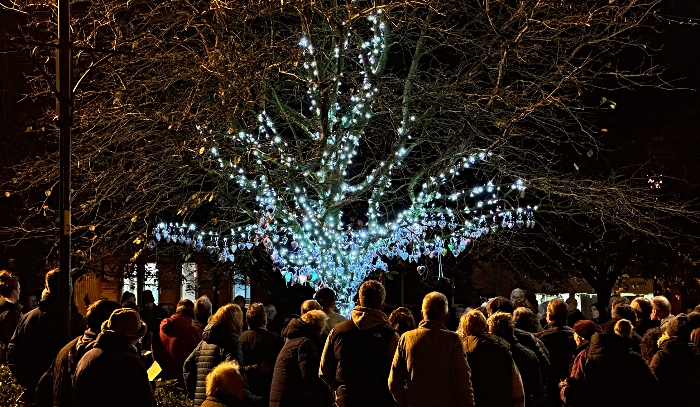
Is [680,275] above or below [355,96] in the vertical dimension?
below

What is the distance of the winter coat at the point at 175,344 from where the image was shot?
33.1ft

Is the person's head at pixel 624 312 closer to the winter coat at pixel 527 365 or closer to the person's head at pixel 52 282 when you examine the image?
the winter coat at pixel 527 365

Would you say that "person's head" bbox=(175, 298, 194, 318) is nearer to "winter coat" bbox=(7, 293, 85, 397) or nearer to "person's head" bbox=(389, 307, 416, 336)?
"winter coat" bbox=(7, 293, 85, 397)

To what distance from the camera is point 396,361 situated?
688 centimetres

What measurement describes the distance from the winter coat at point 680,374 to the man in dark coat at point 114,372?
426cm

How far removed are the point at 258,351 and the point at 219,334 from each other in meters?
0.93

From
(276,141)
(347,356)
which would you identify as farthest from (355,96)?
(347,356)

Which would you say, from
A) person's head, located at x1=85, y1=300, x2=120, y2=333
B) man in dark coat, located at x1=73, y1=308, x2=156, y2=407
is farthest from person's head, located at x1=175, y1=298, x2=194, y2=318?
man in dark coat, located at x1=73, y1=308, x2=156, y2=407

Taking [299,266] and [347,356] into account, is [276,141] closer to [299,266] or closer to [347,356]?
[299,266]

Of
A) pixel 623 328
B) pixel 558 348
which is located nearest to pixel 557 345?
pixel 558 348

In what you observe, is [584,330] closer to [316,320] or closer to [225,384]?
[316,320]

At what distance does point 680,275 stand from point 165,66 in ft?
76.1

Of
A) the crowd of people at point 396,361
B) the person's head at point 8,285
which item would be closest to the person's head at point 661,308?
the crowd of people at point 396,361

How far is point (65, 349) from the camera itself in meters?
7.36
